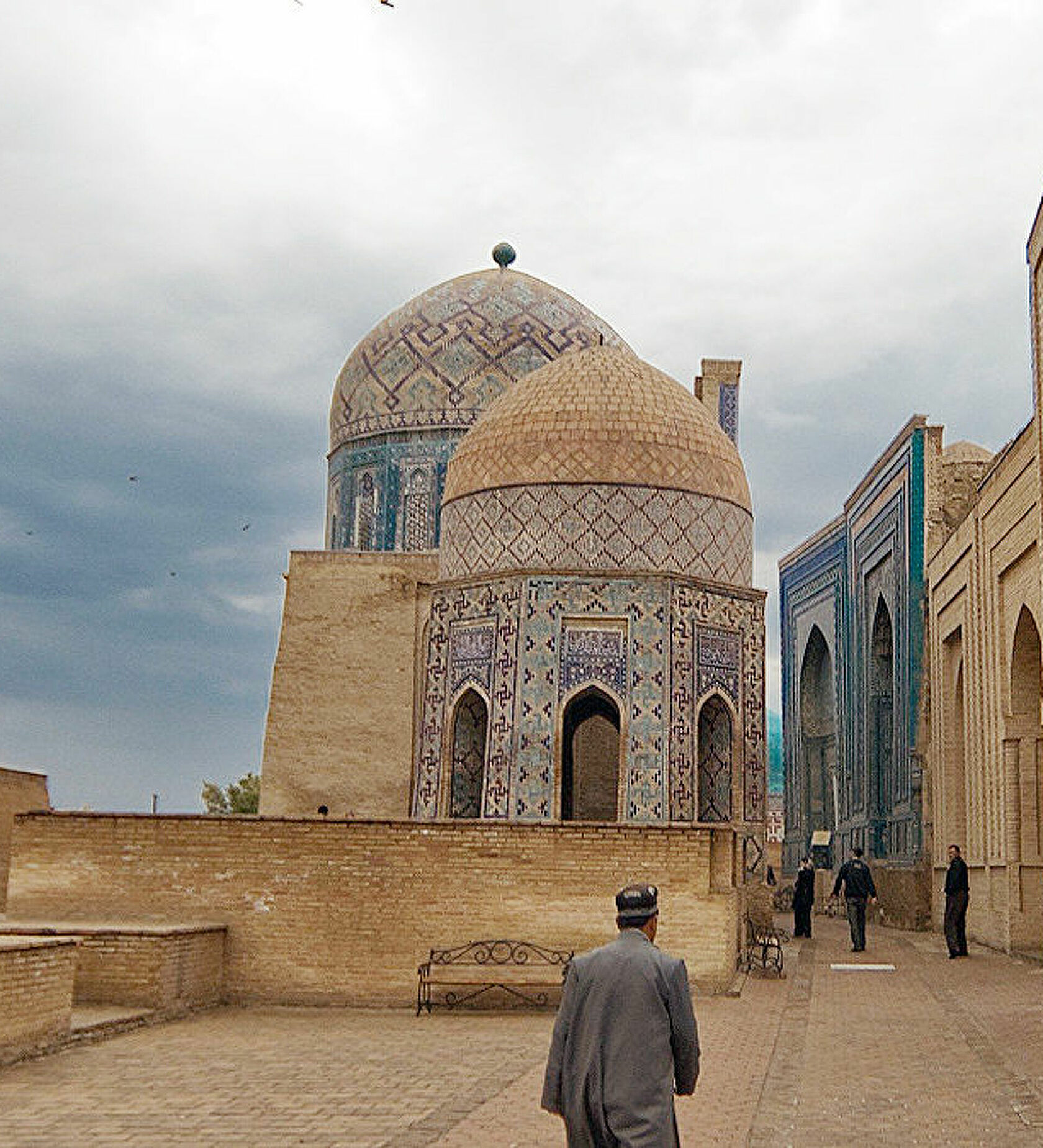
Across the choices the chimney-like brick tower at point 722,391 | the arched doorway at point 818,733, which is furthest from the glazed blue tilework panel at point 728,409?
the arched doorway at point 818,733

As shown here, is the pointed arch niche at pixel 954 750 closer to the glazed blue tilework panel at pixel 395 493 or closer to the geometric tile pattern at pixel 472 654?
the geometric tile pattern at pixel 472 654

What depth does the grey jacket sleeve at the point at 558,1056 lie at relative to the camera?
13.0 feet

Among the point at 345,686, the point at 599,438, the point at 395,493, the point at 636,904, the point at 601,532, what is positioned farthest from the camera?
the point at 395,493

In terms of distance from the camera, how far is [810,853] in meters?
26.4

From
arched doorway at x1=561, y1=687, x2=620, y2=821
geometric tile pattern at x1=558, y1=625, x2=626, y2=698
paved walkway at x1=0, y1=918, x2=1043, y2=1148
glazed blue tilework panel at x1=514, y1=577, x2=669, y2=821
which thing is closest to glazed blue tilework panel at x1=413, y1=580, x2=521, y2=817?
glazed blue tilework panel at x1=514, y1=577, x2=669, y2=821

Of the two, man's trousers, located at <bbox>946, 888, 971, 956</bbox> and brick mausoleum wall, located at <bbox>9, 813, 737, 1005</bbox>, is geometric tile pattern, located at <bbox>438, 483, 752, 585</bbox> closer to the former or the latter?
man's trousers, located at <bbox>946, 888, 971, 956</bbox>

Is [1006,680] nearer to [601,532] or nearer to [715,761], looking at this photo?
[715,761]

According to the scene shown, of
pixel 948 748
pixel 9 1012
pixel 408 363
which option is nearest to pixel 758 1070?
pixel 9 1012

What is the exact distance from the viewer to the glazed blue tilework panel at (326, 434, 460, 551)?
23688mm

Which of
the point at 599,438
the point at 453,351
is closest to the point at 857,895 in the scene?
the point at 599,438

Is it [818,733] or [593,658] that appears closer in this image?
[593,658]

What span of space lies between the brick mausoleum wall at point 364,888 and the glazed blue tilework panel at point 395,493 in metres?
12.6

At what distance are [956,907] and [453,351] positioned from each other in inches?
522

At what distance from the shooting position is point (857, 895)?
15062mm
